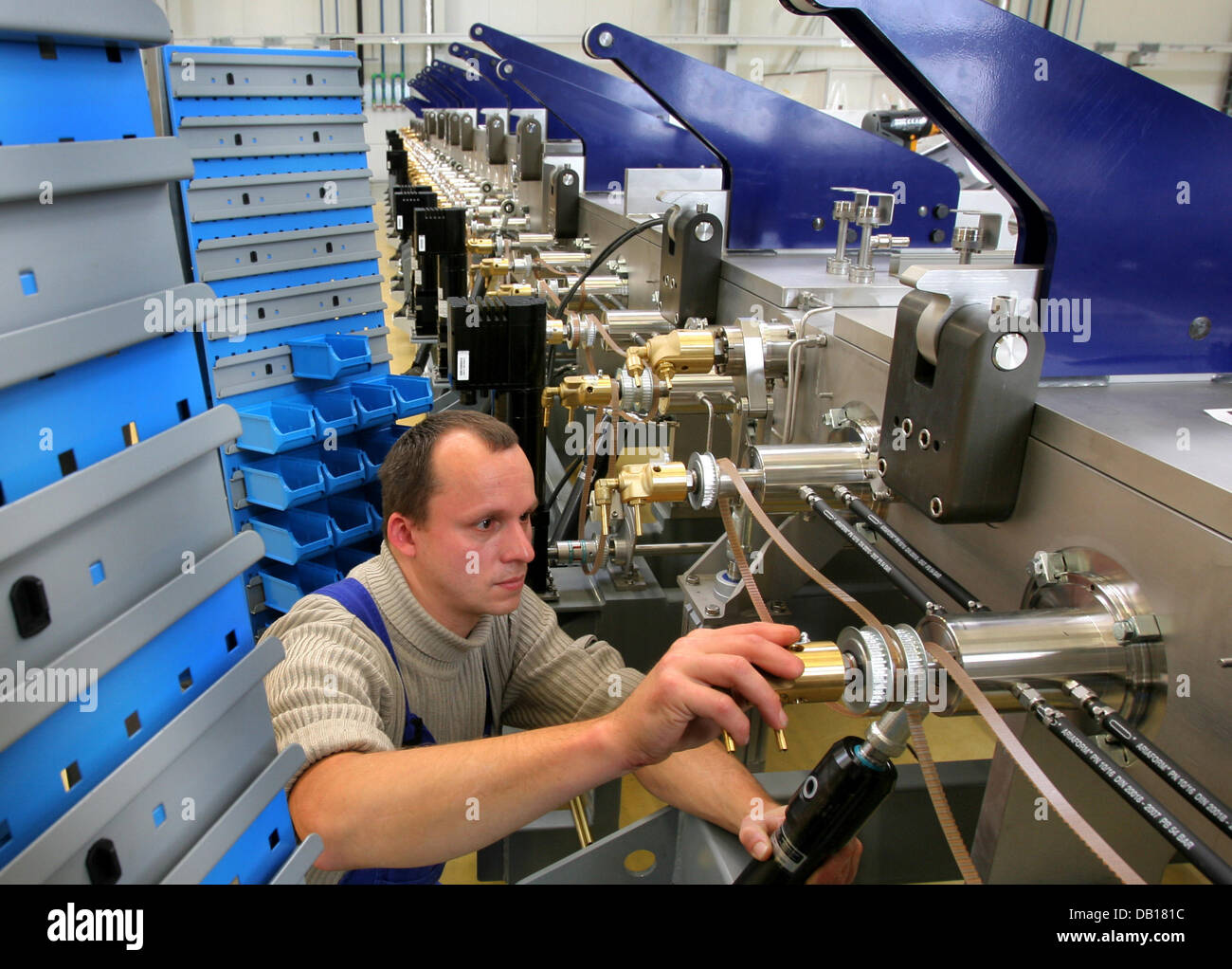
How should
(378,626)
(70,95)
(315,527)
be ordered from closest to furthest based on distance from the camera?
(70,95), (378,626), (315,527)

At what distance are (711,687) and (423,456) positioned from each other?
667mm

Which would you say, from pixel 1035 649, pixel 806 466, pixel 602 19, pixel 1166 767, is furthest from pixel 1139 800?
pixel 602 19

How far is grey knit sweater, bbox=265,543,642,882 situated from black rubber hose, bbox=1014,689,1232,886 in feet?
2.00

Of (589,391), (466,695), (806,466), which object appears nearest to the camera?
(806,466)

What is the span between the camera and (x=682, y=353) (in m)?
1.33

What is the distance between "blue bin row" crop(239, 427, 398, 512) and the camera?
228cm

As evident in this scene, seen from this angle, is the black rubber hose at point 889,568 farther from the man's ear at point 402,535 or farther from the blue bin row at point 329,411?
the blue bin row at point 329,411

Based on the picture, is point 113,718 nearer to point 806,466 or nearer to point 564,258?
point 806,466

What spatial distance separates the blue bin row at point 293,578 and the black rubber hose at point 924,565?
1.76 metres

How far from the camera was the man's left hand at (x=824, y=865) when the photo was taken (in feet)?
2.46

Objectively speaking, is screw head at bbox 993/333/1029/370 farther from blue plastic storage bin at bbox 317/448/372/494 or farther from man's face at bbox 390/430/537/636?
blue plastic storage bin at bbox 317/448/372/494

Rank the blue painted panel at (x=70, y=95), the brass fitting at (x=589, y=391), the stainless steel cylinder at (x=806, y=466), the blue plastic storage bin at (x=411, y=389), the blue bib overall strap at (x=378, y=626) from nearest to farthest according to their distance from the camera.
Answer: the blue painted panel at (x=70, y=95)
the stainless steel cylinder at (x=806, y=466)
the blue bib overall strap at (x=378, y=626)
the brass fitting at (x=589, y=391)
the blue plastic storage bin at (x=411, y=389)

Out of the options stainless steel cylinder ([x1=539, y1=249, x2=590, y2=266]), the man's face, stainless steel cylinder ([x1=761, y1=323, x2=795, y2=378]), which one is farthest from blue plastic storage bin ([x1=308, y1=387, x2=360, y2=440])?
stainless steel cylinder ([x1=761, y1=323, x2=795, y2=378])

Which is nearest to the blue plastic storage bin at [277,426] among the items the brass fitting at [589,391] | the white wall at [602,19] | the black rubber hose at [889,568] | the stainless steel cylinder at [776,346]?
the brass fitting at [589,391]
